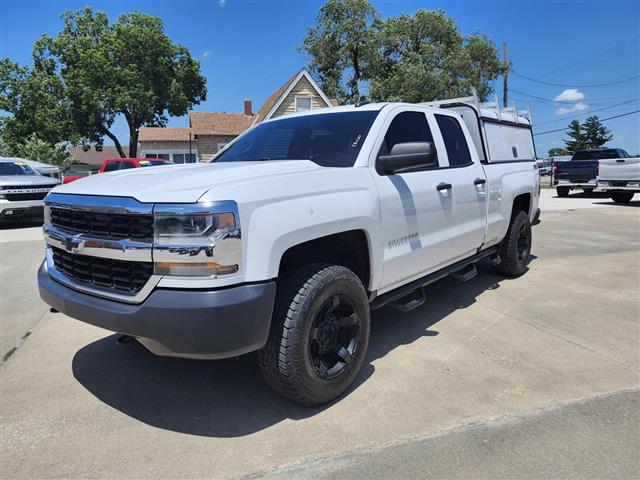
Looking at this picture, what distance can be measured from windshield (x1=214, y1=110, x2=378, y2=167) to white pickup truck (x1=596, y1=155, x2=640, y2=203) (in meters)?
16.7

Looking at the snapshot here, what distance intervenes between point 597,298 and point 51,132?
39644mm

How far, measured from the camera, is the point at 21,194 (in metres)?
11.7

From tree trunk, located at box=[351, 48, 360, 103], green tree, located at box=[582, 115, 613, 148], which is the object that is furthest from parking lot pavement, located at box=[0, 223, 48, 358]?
green tree, located at box=[582, 115, 613, 148]

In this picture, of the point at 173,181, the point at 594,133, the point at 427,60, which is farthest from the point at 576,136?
the point at 173,181

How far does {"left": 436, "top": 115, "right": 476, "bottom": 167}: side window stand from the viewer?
175 inches

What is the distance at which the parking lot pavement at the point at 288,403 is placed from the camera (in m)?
2.50

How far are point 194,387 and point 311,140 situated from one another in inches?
82.3

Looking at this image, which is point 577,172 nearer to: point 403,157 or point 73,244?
point 403,157

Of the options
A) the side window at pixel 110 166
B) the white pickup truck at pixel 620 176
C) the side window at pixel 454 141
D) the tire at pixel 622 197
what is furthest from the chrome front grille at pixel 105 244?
the tire at pixel 622 197

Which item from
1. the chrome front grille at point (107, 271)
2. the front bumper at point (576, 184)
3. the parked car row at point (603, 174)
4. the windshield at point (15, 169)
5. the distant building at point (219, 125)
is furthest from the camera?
the distant building at point (219, 125)

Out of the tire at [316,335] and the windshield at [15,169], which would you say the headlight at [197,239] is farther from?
the windshield at [15,169]

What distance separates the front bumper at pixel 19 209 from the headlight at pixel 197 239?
37.4 ft

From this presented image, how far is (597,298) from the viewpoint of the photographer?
529 centimetres

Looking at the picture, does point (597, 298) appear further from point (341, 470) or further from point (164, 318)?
point (164, 318)
